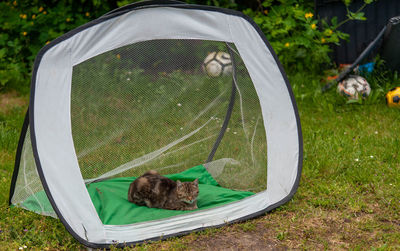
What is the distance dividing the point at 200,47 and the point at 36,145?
1.37 metres

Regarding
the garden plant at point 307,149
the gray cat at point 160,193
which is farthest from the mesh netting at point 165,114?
the gray cat at point 160,193

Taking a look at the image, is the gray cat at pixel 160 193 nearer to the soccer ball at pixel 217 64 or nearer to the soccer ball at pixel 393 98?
the soccer ball at pixel 217 64

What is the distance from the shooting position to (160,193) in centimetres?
349

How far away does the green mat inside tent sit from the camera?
3328mm

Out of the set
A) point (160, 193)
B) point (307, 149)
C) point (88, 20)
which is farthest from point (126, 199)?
point (88, 20)

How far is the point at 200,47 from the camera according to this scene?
3.51m

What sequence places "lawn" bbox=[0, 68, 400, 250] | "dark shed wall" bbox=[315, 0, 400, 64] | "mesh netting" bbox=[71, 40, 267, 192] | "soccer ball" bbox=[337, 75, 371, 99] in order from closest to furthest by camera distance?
"lawn" bbox=[0, 68, 400, 250] < "mesh netting" bbox=[71, 40, 267, 192] < "soccer ball" bbox=[337, 75, 371, 99] < "dark shed wall" bbox=[315, 0, 400, 64]

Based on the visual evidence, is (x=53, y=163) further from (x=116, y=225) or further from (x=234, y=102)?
(x=234, y=102)

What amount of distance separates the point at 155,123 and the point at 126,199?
24.2 inches

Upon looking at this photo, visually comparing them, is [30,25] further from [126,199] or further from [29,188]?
[126,199]

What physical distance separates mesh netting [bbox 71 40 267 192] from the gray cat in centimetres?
31

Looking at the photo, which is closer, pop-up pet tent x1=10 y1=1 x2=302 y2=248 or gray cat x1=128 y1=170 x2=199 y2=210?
pop-up pet tent x1=10 y1=1 x2=302 y2=248

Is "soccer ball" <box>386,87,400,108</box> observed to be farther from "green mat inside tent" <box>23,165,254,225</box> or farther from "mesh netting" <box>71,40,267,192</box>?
"green mat inside tent" <box>23,165,254,225</box>

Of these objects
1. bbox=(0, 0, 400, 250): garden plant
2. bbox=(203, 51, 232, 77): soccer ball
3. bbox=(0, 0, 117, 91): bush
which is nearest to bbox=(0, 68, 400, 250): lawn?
bbox=(0, 0, 400, 250): garden plant
